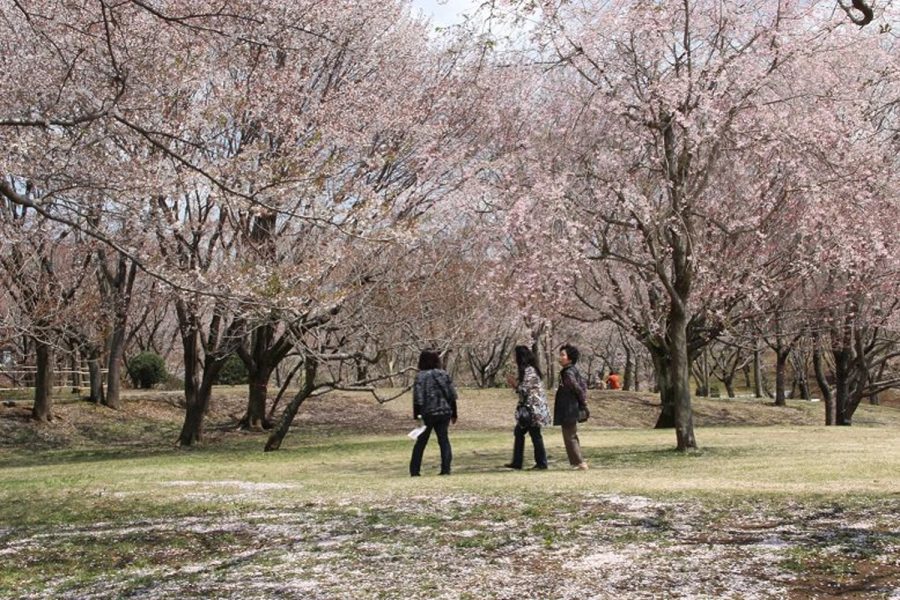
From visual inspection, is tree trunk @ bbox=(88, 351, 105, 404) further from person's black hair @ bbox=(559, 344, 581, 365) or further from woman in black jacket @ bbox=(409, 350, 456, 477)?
person's black hair @ bbox=(559, 344, 581, 365)

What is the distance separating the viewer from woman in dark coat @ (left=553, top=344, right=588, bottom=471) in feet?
42.1

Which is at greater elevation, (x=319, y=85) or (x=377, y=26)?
(x=377, y=26)

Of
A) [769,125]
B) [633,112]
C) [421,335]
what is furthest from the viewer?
[421,335]

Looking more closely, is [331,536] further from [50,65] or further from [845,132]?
[50,65]

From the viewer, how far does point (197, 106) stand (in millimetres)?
19281

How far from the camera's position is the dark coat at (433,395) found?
40.7ft

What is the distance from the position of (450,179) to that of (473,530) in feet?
59.6

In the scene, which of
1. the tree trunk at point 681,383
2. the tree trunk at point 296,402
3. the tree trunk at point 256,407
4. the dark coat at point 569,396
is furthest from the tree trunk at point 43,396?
the dark coat at point 569,396

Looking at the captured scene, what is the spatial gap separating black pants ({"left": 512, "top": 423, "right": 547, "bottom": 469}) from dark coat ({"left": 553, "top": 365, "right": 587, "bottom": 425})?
38 centimetres

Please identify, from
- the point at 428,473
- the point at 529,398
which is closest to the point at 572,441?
the point at 529,398

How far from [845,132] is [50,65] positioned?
15.5 metres

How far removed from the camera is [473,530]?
7.09 m

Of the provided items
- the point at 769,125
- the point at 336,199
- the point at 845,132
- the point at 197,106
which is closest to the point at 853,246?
the point at 845,132

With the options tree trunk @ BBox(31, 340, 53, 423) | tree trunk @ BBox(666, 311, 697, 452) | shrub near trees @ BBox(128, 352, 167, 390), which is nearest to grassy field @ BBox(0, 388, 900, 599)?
tree trunk @ BBox(666, 311, 697, 452)
